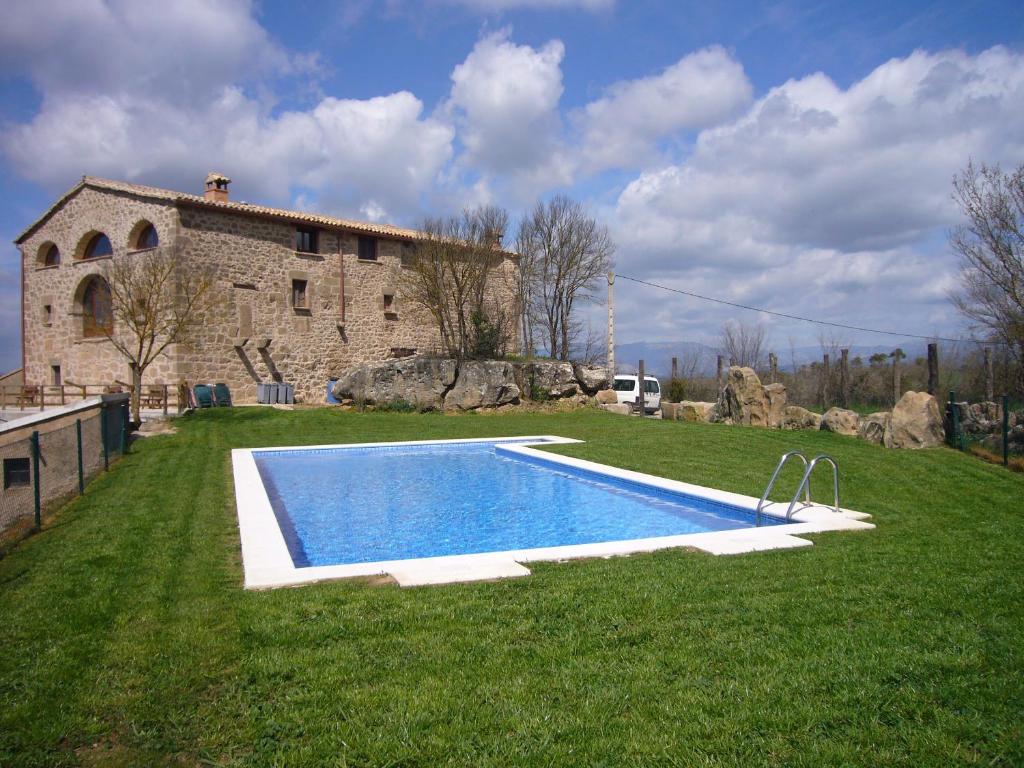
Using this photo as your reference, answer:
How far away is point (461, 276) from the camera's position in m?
22.4

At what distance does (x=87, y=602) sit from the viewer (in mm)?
4348

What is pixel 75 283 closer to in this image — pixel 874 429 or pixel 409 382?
pixel 409 382

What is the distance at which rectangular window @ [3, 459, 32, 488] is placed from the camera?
6383 mm

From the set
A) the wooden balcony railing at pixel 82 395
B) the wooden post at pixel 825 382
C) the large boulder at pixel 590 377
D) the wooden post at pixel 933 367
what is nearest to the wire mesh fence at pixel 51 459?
the wooden balcony railing at pixel 82 395

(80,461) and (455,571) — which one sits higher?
(80,461)

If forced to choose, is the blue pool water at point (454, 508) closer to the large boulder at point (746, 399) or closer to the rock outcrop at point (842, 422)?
the large boulder at point (746, 399)

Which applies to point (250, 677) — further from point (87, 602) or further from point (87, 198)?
point (87, 198)

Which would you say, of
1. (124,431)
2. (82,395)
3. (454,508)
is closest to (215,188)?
(82,395)

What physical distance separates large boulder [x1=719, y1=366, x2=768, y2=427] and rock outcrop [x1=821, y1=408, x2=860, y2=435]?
164cm

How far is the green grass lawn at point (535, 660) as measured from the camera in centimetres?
259

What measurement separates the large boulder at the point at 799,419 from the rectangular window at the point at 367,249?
49.8 ft

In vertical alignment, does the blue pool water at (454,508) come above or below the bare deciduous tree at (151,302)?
below

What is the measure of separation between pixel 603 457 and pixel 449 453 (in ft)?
12.1

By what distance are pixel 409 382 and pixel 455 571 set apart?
15854 mm
